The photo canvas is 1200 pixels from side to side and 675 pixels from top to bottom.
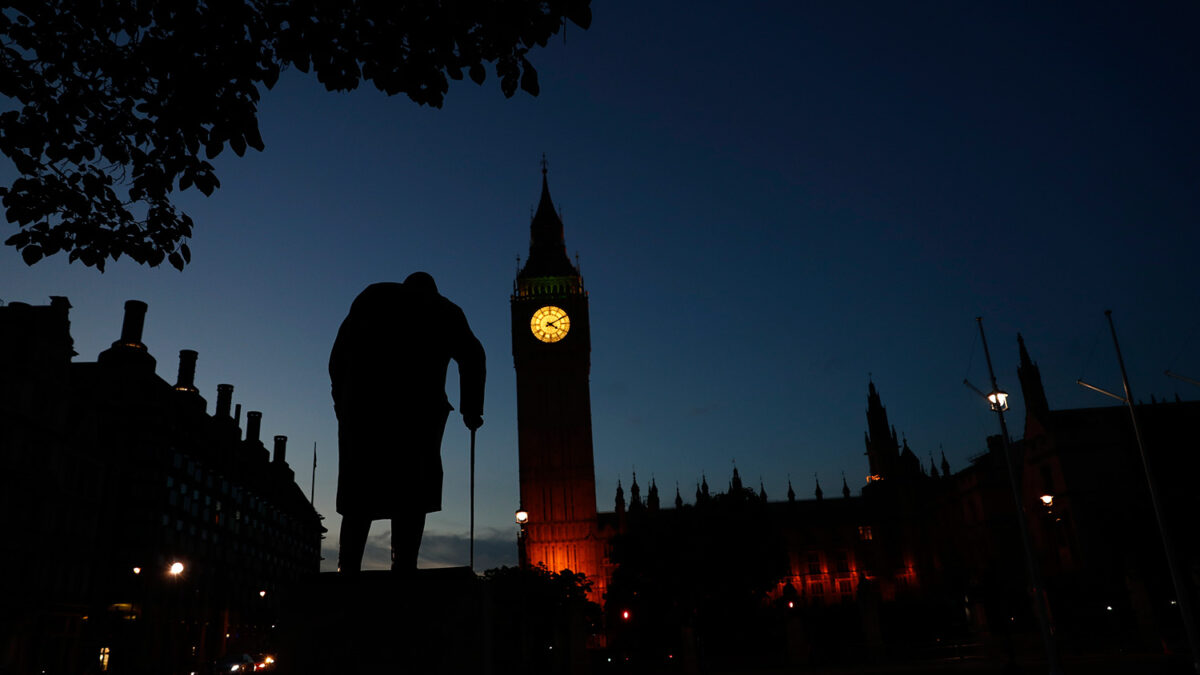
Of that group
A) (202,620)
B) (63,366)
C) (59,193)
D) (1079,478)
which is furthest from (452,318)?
(202,620)

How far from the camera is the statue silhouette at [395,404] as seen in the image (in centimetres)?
696

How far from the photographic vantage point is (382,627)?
6.43 m

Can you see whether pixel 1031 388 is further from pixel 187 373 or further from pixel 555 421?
pixel 187 373

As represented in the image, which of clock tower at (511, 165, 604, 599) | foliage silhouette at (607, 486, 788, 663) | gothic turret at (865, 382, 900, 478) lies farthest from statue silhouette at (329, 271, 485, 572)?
gothic turret at (865, 382, 900, 478)

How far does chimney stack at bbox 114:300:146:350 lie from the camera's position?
238ft

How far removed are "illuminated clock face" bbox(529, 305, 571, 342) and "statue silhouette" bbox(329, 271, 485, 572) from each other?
87.4 metres

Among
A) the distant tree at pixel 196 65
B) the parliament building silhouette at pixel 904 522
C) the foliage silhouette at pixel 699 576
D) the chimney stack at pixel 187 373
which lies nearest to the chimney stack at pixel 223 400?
the chimney stack at pixel 187 373

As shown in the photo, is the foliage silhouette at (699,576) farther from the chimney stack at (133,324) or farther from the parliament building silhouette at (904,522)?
the chimney stack at (133,324)

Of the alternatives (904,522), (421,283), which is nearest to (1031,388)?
(904,522)

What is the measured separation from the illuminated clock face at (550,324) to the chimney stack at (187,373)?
37805mm

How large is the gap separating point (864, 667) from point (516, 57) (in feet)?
136

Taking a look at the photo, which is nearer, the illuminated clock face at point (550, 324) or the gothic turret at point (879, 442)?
the illuminated clock face at point (550, 324)

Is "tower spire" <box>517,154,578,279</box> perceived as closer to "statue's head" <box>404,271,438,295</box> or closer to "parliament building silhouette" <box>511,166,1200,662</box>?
Answer: "parliament building silhouette" <box>511,166,1200,662</box>

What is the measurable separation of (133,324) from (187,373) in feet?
39.1
